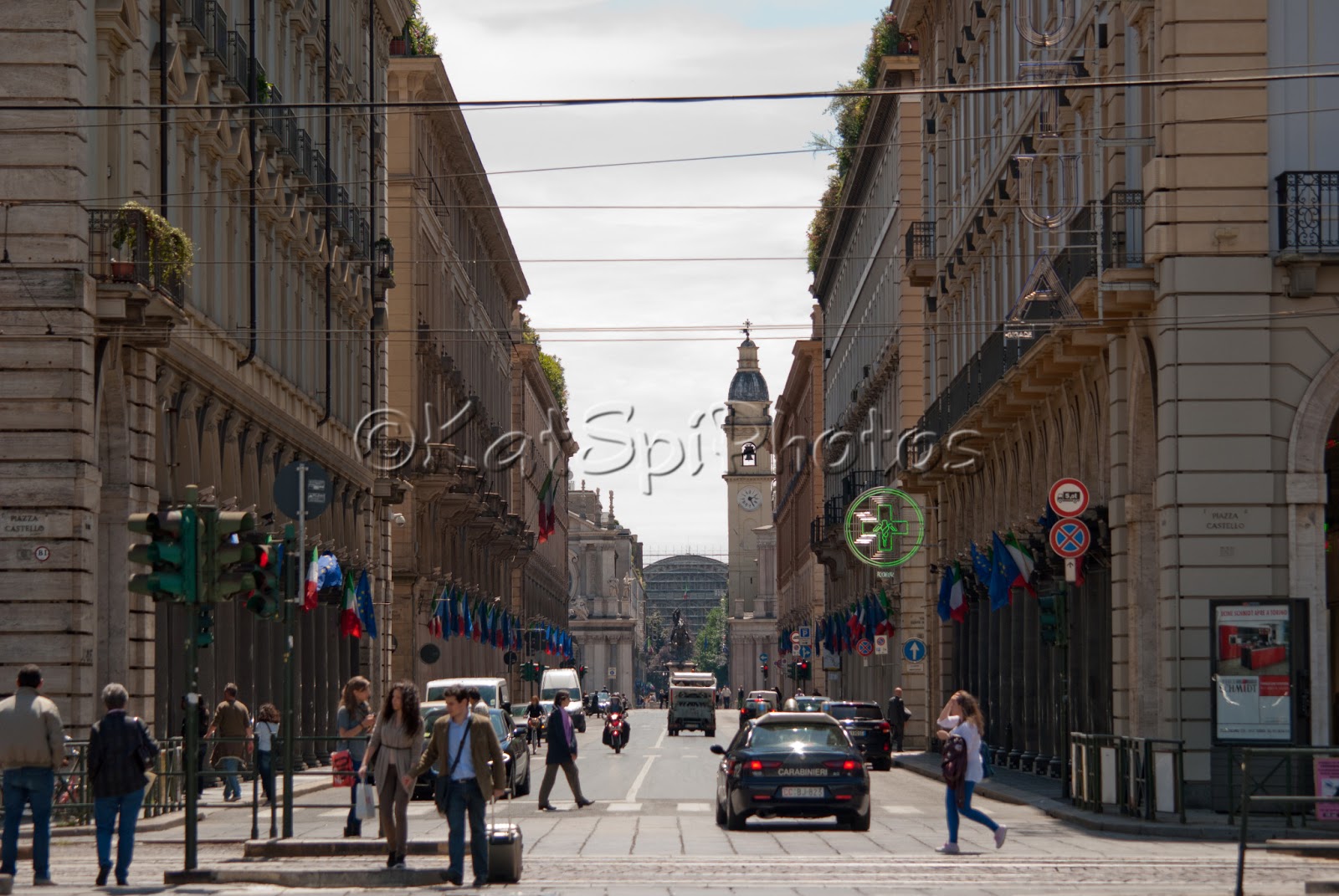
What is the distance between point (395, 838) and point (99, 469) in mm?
11613

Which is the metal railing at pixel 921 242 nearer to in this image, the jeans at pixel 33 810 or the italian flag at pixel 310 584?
the italian flag at pixel 310 584

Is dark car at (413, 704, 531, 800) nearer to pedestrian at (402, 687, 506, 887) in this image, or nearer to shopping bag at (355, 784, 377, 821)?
shopping bag at (355, 784, 377, 821)

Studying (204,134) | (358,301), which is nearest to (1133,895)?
(204,134)

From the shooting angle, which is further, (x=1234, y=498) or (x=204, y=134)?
(x=204, y=134)

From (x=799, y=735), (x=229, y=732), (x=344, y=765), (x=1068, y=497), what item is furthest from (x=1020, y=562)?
(x=344, y=765)

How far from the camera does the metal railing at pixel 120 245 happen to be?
29406 millimetres

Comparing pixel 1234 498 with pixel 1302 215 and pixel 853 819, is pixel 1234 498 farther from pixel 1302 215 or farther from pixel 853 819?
pixel 853 819

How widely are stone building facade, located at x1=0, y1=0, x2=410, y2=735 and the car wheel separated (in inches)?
316

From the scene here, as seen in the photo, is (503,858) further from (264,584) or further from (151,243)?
(151,243)

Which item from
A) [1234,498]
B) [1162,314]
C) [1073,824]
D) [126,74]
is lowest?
[1073,824]

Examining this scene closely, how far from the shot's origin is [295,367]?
154 ft

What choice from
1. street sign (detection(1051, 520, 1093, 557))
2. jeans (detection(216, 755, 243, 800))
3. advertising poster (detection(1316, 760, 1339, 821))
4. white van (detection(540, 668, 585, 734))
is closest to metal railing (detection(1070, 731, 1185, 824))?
street sign (detection(1051, 520, 1093, 557))

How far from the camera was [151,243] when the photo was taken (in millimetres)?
29766

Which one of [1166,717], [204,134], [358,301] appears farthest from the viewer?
[358,301]
